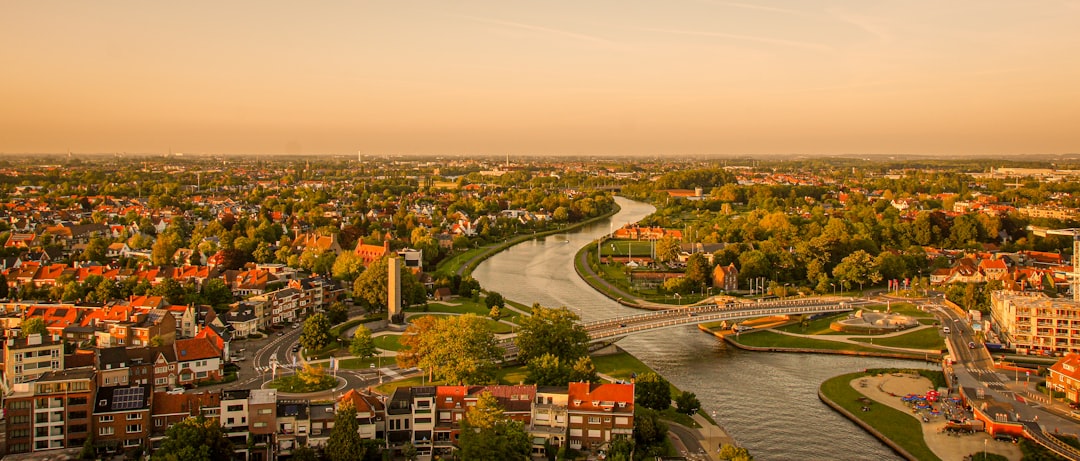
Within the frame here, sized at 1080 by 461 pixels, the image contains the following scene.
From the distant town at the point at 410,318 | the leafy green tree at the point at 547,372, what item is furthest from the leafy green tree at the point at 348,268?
the leafy green tree at the point at 547,372

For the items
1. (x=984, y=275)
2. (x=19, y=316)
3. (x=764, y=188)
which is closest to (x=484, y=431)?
(x=19, y=316)

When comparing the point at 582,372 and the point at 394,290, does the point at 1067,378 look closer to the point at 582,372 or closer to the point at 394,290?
the point at 582,372

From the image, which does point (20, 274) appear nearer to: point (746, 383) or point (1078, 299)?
point (746, 383)

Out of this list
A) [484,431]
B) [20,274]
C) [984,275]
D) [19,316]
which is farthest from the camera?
[984,275]

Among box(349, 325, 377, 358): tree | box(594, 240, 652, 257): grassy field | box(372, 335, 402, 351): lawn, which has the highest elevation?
box(594, 240, 652, 257): grassy field

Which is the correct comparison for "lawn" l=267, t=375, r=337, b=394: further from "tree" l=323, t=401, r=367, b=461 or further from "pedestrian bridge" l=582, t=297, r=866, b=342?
"pedestrian bridge" l=582, t=297, r=866, b=342

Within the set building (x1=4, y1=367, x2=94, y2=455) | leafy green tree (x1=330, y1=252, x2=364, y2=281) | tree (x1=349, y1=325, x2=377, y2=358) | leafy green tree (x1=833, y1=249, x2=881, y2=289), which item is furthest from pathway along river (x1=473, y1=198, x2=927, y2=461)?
building (x1=4, y1=367, x2=94, y2=455)
